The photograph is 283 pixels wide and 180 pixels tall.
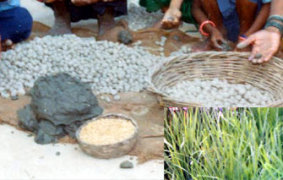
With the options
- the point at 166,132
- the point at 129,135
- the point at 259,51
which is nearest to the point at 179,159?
the point at 166,132

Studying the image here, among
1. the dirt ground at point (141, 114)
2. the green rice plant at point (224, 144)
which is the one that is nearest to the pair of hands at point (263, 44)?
the dirt ground at point (141, 114)

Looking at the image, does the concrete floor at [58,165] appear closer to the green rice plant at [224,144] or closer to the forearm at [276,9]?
the green rice plant at [224,144]

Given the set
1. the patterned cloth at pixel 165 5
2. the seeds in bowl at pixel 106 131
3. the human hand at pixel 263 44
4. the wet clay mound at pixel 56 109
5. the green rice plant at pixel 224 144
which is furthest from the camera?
the patterned cloth at pixel 165 5

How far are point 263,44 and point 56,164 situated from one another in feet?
4.50

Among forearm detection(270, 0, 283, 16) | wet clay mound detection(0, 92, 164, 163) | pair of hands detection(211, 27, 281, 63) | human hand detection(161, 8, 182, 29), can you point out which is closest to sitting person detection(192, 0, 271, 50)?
forearm detection(270, 0, 283, 16)

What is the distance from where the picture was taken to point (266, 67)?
9.66 ft

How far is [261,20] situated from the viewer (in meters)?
3.36

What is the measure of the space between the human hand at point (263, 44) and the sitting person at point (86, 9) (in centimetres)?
142

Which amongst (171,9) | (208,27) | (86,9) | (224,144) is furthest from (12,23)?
(224,144)

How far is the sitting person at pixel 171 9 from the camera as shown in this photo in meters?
3.19

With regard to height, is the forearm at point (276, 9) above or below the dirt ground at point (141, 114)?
above

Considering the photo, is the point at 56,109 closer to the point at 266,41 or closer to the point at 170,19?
the point at 170,19

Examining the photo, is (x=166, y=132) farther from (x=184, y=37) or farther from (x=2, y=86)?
(x=184, y=37)

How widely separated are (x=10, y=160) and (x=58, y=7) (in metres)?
1.88
